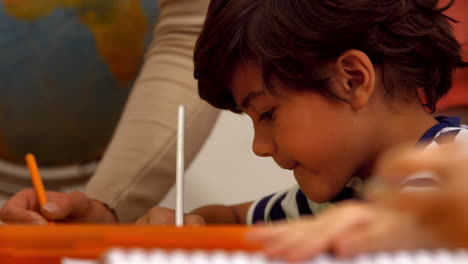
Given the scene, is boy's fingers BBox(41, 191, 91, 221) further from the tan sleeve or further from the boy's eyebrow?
the boy's eyebrow

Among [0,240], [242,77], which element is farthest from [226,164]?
[0,240]

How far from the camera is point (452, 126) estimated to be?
1.91ft

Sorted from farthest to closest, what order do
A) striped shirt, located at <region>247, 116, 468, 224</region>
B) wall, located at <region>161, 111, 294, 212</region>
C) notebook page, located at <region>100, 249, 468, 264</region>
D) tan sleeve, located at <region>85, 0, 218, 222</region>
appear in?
wall, located at <region>161, 111, 294, 212</region> → tan sleeve, located at <region>85, 0, 218, 222</region> → striped shirt, located at <region>247, 116, 468, 224</region> → notebook page, located at <region>100, 249, 468, 264</region>

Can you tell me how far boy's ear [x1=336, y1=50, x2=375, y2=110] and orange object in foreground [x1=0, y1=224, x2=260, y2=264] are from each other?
0.39 m

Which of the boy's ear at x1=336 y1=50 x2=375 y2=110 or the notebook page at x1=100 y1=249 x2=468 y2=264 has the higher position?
the boy's ear at x1=336 y1=50 x2=375 y2=110

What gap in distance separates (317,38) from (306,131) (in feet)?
0.29

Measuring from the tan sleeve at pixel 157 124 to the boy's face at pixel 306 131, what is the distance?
0.22 m

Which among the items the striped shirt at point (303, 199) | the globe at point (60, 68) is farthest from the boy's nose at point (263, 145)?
the globe at point (60, 68)

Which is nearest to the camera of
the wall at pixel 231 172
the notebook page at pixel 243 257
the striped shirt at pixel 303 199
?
the notebook page at pixel 243 257

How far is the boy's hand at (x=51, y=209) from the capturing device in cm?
59

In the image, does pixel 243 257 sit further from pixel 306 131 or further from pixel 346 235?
pixel 306 131

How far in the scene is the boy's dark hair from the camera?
56 centimetres

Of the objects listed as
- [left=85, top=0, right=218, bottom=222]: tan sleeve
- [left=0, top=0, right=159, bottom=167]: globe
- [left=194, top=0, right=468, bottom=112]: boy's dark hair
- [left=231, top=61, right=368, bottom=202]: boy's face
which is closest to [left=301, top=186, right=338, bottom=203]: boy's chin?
[left=231, top=61, right=368, bottom=202]: boy's face

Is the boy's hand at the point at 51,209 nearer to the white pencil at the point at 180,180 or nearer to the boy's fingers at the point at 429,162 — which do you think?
the white pencil at the point at 180,180
